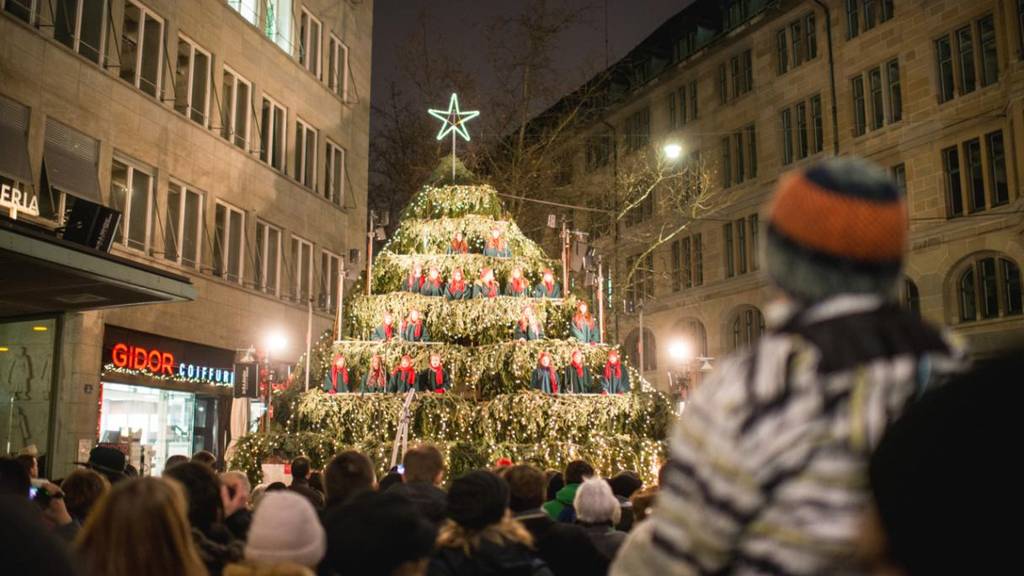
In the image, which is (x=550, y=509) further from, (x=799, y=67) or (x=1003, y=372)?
(x=799, y=67)

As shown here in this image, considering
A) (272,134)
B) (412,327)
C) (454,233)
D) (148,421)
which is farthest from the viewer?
(272,134)

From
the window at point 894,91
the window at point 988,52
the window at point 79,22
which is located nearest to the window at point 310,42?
the window at point 79,22

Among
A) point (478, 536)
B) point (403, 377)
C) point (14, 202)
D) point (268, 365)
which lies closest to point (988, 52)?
point (403, 377)

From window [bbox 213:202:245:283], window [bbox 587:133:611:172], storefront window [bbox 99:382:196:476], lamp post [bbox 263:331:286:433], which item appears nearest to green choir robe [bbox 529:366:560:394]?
lamp post [bbox 263:331:286:433]

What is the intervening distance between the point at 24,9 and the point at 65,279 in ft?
20.8

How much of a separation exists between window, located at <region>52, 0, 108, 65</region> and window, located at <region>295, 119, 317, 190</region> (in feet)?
29.3

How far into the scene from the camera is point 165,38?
894 inches

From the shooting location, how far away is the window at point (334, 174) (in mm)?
31172

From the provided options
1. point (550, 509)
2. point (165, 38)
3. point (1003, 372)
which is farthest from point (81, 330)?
point (1003, 372)

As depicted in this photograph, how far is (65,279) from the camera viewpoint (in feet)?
49.6

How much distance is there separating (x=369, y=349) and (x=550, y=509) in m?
9.33

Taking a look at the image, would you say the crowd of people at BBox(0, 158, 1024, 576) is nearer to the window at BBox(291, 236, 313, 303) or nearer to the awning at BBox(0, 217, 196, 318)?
the awning at BBox(0, 217, 196, 318)

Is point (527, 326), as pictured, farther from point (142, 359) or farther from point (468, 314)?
point (142, 359)

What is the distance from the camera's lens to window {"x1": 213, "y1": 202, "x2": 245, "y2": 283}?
81.1 ft
